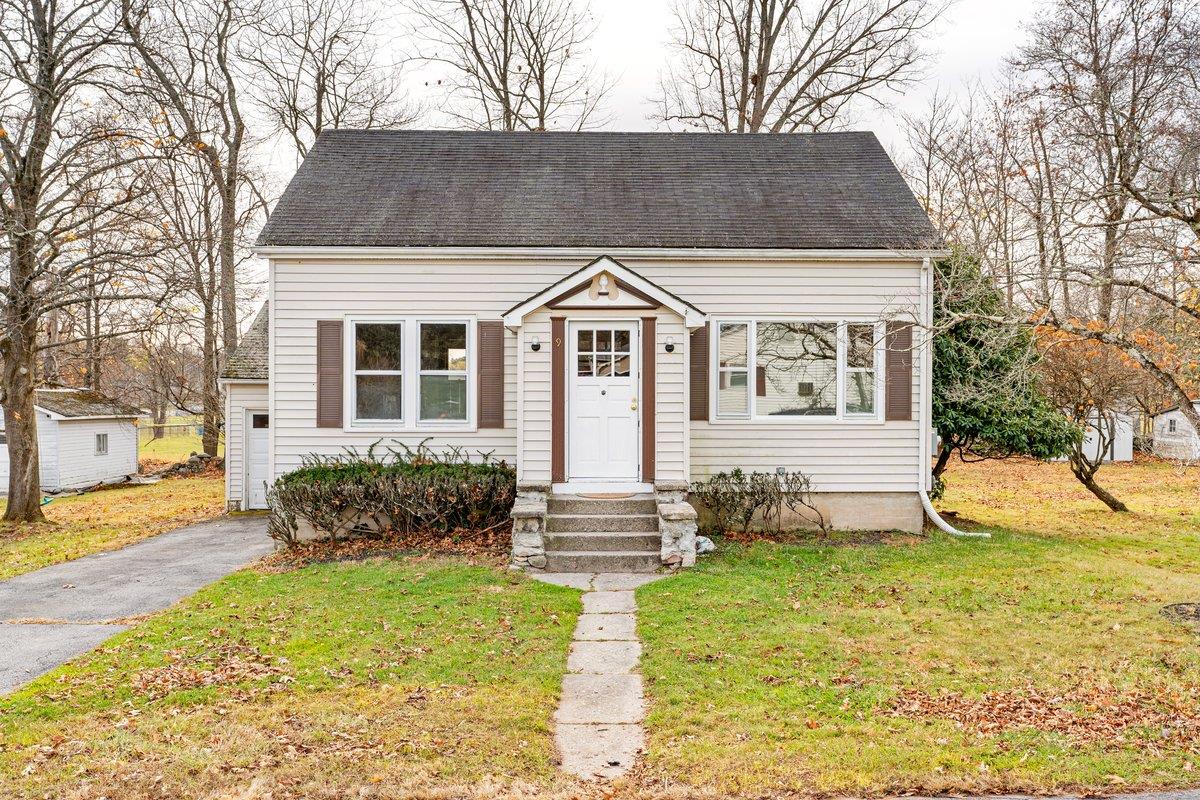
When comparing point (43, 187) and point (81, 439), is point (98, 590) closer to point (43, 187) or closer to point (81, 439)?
point (43, 187)

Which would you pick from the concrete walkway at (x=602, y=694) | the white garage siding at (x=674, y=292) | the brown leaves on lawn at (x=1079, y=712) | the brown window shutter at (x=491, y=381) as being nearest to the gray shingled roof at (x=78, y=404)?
the white garage siding at (x=674, y=292)

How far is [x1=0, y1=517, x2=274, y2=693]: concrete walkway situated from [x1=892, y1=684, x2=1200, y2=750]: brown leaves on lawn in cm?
686

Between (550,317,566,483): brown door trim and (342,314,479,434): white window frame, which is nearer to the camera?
(550,317,566,483): brown door trim

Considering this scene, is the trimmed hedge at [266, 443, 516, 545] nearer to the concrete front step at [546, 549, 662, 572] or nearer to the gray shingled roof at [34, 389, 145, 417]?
the concrete front step at [546, 549, 662, 572]

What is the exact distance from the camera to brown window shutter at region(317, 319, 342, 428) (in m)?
11.6

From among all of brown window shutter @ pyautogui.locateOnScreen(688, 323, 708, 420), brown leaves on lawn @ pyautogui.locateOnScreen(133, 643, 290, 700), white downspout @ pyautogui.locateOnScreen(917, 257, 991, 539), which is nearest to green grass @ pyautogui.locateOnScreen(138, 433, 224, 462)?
brown window shutter @ pyautogui.locateOnScreen(688, 323, 708, 420)

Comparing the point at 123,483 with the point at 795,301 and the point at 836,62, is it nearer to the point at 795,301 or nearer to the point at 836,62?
the point at 795,301

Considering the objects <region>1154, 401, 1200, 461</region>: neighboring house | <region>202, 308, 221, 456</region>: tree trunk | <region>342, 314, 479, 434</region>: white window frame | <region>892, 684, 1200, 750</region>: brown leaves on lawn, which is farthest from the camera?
<region>1154, 401, 1200, 461</region>: neighboring house

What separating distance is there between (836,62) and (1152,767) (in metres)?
21.5

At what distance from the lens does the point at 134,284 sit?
1502 centimetres

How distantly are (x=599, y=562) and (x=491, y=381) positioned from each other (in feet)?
11.5

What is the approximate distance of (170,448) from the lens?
38469 millimetres

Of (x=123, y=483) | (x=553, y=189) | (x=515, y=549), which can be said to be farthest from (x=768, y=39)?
(x=123, y=483)

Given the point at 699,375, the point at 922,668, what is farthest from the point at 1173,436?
the point at 922,668
